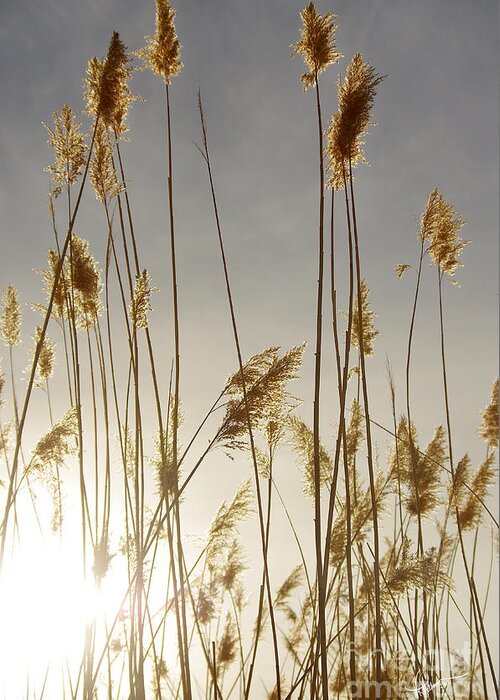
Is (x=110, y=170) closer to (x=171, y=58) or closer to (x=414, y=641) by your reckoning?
(x=171, y=58)

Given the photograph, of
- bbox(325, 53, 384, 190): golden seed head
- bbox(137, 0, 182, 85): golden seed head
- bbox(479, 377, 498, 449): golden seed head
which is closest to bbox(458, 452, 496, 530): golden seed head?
bbox(479, 377, 498, 449): golden seed head

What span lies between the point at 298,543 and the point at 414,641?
2.46ft

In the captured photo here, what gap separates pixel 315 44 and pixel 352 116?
1.24 ft

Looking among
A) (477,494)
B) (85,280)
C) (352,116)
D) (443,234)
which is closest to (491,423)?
(477,494)

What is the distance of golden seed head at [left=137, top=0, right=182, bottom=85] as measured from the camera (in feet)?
8.00

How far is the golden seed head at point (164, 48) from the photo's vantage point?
2.44 metres

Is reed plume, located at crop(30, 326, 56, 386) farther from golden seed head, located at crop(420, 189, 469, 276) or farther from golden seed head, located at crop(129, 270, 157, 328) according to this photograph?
golden seed head, located at crop(420, 189, 469, 276)

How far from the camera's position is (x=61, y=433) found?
2.55m

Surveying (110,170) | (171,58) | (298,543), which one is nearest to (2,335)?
(110,170)

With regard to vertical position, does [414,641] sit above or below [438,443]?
below

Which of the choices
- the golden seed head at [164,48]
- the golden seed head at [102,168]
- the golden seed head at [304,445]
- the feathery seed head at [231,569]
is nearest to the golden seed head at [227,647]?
the feathery seed head at [231,569]

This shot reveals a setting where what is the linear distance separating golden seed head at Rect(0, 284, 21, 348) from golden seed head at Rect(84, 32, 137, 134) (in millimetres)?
1586

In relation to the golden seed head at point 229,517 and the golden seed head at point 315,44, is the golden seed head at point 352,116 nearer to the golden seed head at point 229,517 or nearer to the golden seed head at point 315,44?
the golden seed head at point 315,44

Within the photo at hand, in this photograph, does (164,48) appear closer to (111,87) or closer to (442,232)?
(111,87)
